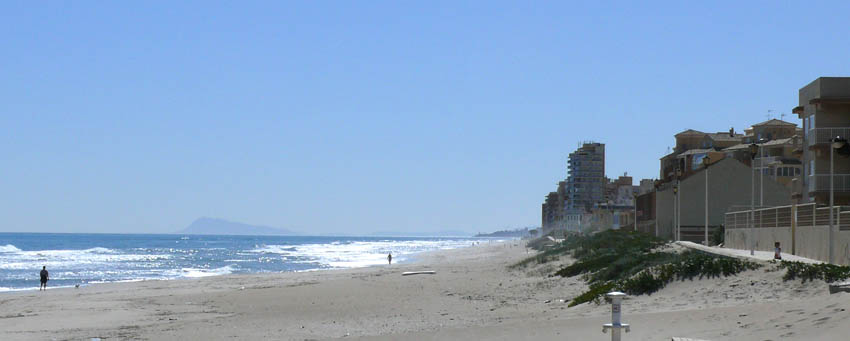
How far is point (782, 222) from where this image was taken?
3609 centimetres

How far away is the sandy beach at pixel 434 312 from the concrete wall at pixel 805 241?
5928mm

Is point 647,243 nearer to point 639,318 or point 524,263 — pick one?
point 524,263

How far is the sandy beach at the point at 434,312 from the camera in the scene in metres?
15.8

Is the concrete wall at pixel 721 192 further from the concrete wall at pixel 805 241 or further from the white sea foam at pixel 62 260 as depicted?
the white sea foam at pixel 62 260

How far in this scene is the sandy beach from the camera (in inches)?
621

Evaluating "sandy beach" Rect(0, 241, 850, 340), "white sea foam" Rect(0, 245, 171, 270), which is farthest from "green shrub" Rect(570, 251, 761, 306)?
"white sea foam" Rect(0, 245, 171, 270)

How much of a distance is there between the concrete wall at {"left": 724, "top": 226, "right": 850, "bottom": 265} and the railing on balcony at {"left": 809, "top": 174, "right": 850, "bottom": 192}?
371 centimetres

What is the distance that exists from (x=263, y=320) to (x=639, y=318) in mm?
12781

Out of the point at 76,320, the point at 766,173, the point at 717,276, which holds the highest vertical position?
the point at 766,173

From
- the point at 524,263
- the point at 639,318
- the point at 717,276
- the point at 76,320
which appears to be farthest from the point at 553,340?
the point at 524,263

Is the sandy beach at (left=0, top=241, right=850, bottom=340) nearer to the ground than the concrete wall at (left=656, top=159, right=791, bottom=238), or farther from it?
nearer to the ground

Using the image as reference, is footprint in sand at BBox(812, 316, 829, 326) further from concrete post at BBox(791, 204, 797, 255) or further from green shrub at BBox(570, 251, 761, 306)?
concrete post at BBox(791, 204, 797, 255)

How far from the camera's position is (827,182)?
43.7 meters

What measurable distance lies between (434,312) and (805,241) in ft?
40.9
